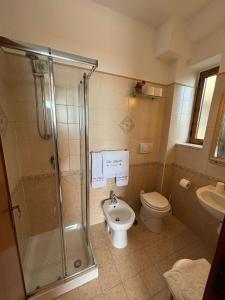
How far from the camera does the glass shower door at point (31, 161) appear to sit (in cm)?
120

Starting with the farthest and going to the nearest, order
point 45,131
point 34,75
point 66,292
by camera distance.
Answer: point 45,131 < point 34,75 < point 66,292

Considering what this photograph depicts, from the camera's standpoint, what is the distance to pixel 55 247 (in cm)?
153

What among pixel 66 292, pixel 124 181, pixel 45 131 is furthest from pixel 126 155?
pixel 66 292

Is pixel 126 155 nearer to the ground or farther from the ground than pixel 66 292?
farther from the ground

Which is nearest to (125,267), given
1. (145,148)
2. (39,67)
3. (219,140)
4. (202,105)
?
(145,148)

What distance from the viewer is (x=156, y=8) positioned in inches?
57.2

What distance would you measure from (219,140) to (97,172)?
1.46 m

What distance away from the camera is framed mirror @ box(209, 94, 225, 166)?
4.86 feet

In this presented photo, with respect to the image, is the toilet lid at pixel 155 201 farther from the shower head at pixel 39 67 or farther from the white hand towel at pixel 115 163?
the shower head at pixel 39 67

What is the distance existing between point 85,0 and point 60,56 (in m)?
1.02

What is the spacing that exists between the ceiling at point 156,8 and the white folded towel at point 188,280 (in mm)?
2332

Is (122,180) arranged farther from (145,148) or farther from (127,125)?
(127,125)

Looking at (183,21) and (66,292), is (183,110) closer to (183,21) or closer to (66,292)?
(183,21)

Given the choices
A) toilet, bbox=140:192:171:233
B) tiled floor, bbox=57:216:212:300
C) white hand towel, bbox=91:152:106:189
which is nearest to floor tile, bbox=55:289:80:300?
tiled floor, bbox=57:216:212:300
